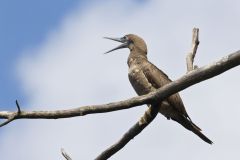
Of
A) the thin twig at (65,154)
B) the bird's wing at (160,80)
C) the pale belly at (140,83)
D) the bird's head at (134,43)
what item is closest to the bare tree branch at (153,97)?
the thin twig at (65,154)

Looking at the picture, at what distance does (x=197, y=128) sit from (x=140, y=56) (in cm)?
273

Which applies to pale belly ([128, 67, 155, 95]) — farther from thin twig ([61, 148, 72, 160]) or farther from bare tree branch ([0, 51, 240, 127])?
bare tree branch ([0, 51, 240, 127])

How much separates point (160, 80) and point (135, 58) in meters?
1.10

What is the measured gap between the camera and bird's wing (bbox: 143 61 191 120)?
9002 millimetres

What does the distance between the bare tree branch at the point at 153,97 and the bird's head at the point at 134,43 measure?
17.3ft

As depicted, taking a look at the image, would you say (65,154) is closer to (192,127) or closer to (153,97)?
(153,97)

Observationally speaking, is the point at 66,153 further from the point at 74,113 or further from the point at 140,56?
the point at 140,56

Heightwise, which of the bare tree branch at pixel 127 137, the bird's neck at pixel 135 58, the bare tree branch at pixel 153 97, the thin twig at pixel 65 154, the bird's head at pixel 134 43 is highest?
the bird's head at pixel 134 43

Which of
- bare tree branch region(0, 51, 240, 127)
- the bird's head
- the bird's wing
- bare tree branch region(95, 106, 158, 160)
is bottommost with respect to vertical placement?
bare tree branch region(95, 106, 158, 160)

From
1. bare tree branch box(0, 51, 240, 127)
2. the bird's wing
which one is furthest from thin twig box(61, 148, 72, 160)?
the bird's wing

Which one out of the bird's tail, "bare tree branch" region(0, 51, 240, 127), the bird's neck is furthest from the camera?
the bird's neck

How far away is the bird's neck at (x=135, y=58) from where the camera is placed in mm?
10286

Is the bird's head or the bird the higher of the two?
the bird's head

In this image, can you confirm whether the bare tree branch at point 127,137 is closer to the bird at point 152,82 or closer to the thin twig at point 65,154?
the thin twig at point 65,154
